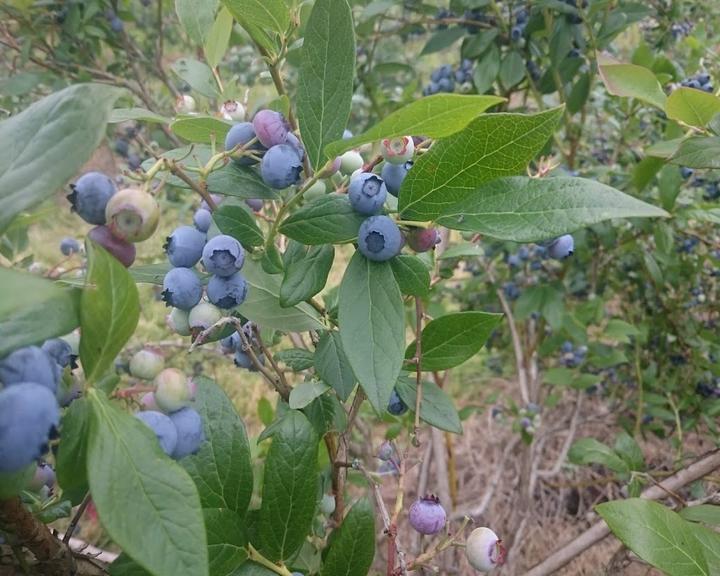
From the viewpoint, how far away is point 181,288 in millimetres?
644

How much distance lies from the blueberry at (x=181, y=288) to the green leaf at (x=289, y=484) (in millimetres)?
170

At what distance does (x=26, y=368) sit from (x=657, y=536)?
2.37ft

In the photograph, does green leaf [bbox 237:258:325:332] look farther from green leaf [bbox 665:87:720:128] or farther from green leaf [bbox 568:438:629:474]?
green leaf [bbox 568:438:629:474]

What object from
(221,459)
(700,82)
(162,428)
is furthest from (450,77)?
(162,428)

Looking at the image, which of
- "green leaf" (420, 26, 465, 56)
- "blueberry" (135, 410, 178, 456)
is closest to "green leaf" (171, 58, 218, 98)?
"blueberry" (135, 410, 178, 456)

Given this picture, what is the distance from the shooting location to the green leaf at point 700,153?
95 cm

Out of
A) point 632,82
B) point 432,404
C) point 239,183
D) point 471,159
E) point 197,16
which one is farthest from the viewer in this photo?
point 632,82

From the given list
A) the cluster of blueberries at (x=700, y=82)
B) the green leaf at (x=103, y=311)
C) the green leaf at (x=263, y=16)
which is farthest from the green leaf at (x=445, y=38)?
the green leaf at (x=103, y=311)

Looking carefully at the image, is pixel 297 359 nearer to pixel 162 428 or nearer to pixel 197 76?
pixel 162 428

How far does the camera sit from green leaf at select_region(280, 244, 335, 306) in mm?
662

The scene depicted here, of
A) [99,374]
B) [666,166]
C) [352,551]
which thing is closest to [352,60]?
[99,374]

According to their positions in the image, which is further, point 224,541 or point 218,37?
point 218,37

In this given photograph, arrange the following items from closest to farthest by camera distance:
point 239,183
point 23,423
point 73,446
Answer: point 23,423 → point 73,446 → point 239,183

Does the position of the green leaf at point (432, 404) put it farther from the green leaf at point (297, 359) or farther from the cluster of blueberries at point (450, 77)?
the cluster of blueberries at point (450, 77)
